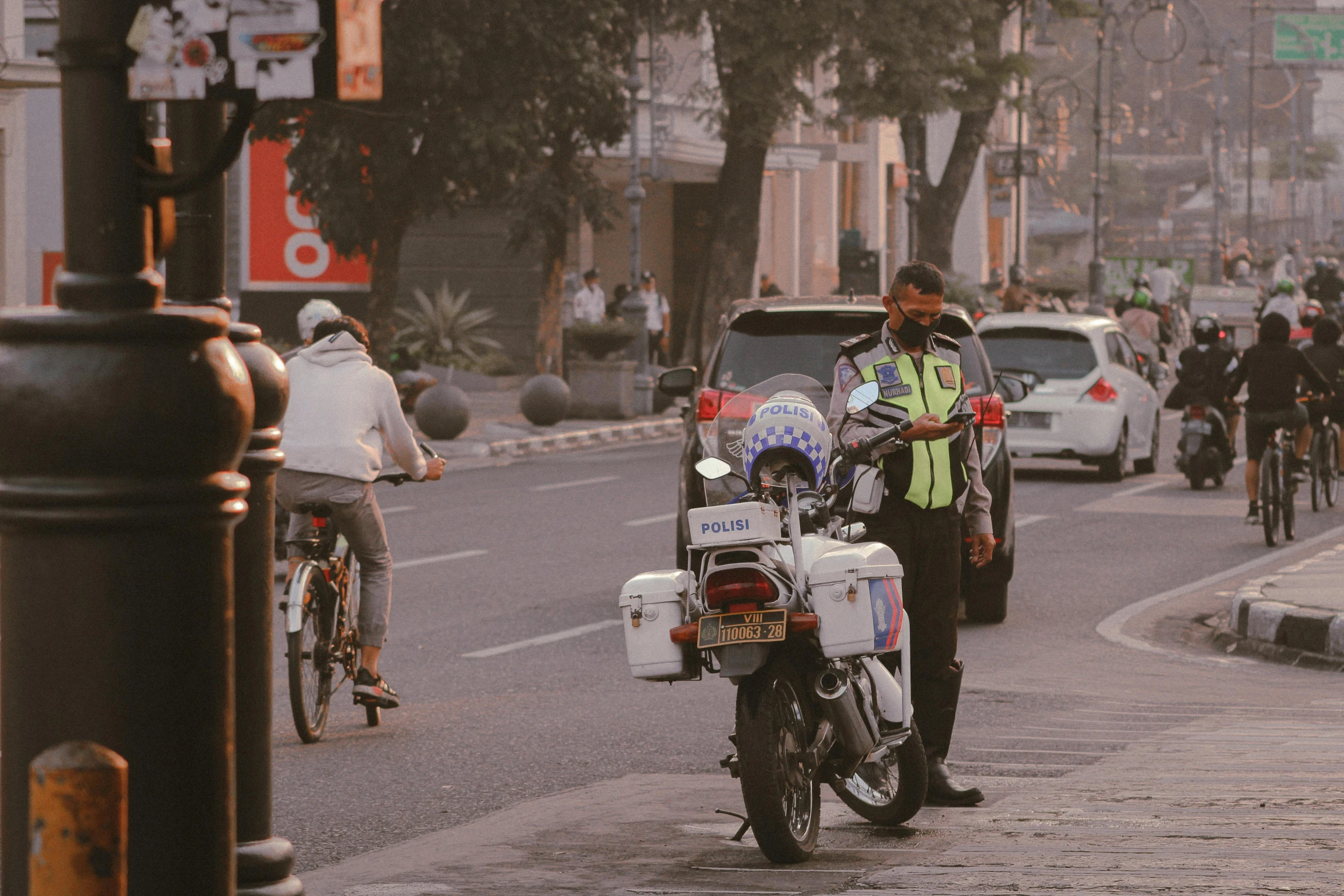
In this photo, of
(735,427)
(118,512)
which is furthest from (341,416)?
(118,512)

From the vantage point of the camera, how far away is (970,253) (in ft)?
265

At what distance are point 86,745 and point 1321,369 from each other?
58.7 feet

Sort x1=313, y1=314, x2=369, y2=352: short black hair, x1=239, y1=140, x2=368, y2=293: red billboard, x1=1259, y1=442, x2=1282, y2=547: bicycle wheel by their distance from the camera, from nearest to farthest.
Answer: x1=313, y1=314, x2=369, y2=352: short black hair < x1=1259, y1=442, x2=1282, y2=547: bicycle wheel < x1=239, y1=140, x2=368, y2=293: red billboard

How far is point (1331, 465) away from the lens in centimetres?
1891

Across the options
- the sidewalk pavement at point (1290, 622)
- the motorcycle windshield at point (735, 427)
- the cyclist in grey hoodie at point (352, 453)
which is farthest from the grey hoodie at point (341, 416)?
Result: the sidewalk pavement at point (1290, 622)

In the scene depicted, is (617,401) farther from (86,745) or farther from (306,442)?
(86,745)

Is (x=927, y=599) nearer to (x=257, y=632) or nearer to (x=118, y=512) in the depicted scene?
(x=257, y=632)

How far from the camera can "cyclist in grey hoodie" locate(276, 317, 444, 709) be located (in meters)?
8.86

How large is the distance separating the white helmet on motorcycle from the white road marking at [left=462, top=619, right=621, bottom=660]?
5052 mm

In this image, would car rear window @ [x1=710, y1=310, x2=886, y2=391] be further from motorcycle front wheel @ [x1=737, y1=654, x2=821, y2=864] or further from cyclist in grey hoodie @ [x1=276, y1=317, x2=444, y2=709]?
motorcycle front wheel @ [x1=737, y1=654, x2=821, y2=864]

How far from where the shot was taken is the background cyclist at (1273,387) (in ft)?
Answer: 53.8

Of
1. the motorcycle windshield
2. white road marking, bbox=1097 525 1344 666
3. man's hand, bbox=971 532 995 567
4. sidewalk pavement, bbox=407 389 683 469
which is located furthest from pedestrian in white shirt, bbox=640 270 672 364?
man's hand, bbox=971 532 995 567

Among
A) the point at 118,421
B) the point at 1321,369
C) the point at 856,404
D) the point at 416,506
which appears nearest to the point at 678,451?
the point at 416,506

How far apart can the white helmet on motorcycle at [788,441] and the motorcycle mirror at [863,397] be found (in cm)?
47
